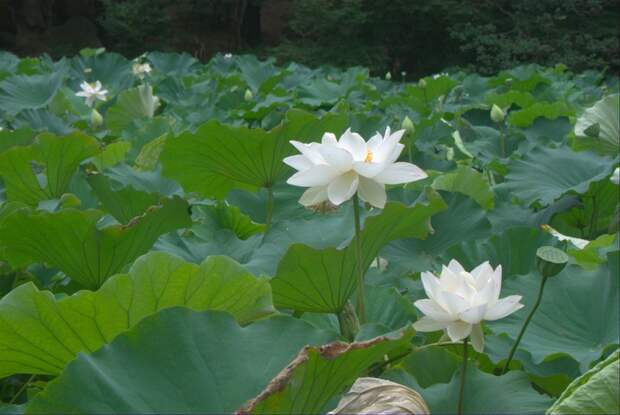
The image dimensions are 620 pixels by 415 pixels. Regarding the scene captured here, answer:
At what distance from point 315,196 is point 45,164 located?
69cm

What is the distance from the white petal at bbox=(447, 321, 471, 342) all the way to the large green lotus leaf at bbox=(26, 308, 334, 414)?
0.16m

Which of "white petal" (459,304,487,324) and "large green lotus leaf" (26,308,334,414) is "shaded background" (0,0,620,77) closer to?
"white petal" (459,304,487,324)

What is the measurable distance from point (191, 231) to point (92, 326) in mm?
526

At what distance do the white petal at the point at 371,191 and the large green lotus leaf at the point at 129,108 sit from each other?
5.75ft

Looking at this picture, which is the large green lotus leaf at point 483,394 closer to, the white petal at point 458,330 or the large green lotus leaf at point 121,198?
the white petal at point 458,330

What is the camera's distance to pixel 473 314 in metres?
0.68

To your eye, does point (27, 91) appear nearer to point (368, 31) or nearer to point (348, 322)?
point (348, 322)

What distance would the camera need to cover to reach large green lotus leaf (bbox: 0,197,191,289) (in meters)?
0.93

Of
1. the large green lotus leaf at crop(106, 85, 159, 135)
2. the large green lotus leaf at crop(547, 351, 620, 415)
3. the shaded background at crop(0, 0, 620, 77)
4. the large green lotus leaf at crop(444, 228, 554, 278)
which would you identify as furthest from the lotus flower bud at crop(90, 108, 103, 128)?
the shaded background at crop(0, 0, 620, 77)

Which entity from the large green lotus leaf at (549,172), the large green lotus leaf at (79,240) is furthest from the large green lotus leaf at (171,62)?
the large green lotus leaf at (79,240)

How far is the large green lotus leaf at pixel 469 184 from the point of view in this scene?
1.34 meters

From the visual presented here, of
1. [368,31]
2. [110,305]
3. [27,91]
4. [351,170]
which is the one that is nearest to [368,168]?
[351,170]

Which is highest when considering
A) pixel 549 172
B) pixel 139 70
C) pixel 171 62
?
pixel 549 172

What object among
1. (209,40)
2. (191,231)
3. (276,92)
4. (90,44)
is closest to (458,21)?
(209,40)
